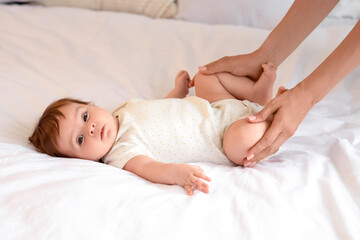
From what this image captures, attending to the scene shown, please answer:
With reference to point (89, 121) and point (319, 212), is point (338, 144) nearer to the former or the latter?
point (319, 212)

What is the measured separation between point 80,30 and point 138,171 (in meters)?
0.98

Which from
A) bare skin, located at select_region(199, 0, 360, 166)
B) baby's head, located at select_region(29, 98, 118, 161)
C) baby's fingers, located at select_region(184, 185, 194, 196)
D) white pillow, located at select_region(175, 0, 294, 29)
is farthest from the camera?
white pillow, located at select_region(175, 0, 294, 29)

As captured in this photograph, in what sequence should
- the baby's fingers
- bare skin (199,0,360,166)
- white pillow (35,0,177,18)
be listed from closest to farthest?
the baby's fingers → bare skin (199,0,360,166) → white pillow (35,0,177,18)

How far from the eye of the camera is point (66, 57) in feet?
5.49

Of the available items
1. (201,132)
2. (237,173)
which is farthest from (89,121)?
(237,173)

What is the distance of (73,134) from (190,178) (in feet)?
1.31

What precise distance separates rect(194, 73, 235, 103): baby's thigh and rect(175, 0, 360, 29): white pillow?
0.65 meters

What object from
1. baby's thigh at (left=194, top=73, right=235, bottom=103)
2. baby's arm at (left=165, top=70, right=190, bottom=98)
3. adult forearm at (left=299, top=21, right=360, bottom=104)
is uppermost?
adult forearm at (left=299, top=21, right=360, bottom=104)

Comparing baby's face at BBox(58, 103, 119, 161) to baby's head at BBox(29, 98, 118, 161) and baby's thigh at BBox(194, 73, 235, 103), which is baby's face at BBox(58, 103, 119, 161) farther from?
baby's thigh at BBox(194, 73, 235, 103)

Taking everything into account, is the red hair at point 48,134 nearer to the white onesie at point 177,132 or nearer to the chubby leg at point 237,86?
the white onesie at point 177,132

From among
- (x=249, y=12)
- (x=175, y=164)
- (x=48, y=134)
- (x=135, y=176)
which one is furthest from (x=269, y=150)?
(x=249, y=12)

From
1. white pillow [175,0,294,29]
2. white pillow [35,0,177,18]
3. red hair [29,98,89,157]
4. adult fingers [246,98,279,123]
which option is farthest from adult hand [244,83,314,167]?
white pillow [35,0,177,18]

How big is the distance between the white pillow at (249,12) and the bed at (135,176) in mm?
107

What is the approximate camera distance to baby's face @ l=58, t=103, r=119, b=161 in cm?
114
